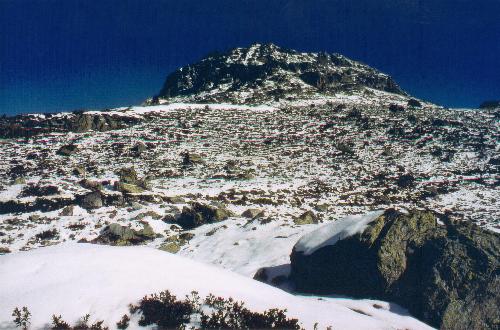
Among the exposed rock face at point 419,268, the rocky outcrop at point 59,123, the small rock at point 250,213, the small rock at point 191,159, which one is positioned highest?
the rocky outcrop at point 59,123

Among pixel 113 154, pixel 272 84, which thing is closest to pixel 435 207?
pixel 113 154

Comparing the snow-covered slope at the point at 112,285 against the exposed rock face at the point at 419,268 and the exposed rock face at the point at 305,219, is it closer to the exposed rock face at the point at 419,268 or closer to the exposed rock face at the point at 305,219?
the exposed rock face at the point at 419,268

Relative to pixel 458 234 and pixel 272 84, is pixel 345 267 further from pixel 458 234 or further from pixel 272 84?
pixel 272 84

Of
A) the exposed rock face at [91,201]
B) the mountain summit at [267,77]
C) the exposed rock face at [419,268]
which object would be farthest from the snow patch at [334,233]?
the mountain summit at [267,77]

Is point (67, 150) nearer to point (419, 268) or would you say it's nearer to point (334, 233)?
point (334, 233)

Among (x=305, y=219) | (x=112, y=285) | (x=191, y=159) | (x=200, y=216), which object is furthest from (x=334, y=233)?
(x=191, y=159)

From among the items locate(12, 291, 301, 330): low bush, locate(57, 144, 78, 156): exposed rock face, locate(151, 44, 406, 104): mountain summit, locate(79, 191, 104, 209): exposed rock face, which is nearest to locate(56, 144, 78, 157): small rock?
locate(57, 144, 78, 156): exposed rock face
